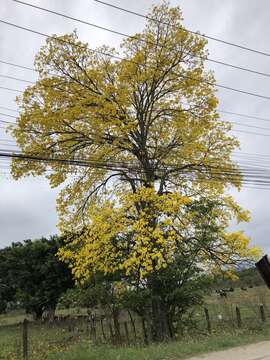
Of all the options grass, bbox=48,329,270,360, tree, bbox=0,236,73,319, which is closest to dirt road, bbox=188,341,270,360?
grass, bbox=48,329,270,360

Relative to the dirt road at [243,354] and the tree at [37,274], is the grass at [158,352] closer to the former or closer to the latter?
the dirt road at [243,354]

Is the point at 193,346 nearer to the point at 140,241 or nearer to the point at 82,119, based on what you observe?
the point at 140,241

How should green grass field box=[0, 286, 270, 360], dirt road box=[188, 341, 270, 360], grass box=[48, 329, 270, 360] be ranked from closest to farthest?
1. grass box=[48, 329, 270, 360]
2. dirt road box=[188, 341, 270, 360]
3. green grass field box=[0, 286, 270, 360]

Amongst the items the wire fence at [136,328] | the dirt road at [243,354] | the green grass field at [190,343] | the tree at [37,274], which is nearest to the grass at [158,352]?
the green grass field at [190,343]

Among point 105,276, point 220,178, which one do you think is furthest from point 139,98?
point 105,276

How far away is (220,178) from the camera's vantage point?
1769 centimetres

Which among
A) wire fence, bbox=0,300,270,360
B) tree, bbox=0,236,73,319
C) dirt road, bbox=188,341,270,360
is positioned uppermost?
tree, bbox=0,236,73,319

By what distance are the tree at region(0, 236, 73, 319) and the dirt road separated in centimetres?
2775

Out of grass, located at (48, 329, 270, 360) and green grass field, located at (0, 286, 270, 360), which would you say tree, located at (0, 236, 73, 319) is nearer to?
green grass field, located at (0, 286, 270, 360)

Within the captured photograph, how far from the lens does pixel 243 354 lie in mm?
10945

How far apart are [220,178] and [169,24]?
6.72m

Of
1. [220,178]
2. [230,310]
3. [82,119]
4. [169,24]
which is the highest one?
[169,24]

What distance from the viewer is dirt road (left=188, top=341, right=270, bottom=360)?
1045 centimetres

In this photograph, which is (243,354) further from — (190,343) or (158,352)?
(158,352)
